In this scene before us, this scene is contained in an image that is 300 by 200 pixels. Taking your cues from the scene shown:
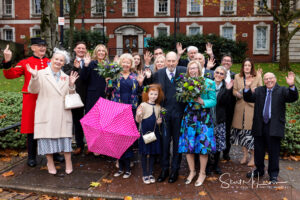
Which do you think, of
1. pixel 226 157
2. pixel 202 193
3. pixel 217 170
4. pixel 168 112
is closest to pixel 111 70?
pixel 168 112

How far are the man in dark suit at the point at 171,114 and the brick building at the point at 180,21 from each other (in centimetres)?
2438

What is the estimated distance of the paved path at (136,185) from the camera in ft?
15.4

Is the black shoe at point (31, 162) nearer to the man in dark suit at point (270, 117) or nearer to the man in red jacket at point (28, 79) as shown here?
the man in red jacket at point (28, 79)

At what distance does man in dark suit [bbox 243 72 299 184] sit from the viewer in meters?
5.04

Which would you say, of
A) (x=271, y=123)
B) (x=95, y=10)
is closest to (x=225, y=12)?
(x=95, y=10)

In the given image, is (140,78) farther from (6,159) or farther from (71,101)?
(6,159)

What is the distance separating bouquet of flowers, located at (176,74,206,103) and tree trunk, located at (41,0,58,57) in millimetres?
9286

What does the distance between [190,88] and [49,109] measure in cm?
252

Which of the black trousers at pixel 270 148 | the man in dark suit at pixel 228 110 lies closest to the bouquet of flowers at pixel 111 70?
the man in dark suit at pixel 228 110

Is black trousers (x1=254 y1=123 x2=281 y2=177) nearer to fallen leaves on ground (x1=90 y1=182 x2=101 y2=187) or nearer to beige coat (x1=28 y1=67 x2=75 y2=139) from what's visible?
fallen leaves on ground (x1=90 y1=182 x2=101 y2=187)

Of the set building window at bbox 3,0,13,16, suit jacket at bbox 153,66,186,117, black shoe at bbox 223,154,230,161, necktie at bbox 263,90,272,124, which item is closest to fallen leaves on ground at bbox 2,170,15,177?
suit jacket at bbox 153,66,186,117

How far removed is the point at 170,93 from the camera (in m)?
5.20

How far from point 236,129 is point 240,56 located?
71.2 ft

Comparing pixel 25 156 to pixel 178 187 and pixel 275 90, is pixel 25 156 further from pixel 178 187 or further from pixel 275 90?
pixel 275 90
